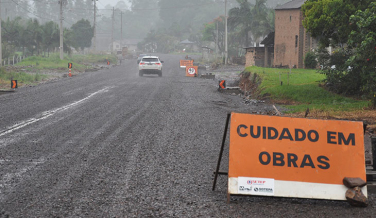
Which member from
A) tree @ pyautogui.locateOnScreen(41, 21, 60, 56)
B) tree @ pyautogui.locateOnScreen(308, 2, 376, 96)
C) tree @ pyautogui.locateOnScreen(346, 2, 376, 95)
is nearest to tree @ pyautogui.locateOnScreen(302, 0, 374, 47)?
tree @ pyautogui.locateOnScreen(308, 2, 376, 96)

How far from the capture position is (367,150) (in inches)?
389

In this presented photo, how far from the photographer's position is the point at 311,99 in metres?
20.8

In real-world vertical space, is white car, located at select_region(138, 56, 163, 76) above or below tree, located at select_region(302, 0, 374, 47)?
below

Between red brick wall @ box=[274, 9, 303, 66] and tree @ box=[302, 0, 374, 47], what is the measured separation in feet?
64.6

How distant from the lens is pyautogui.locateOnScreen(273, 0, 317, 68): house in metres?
39.0

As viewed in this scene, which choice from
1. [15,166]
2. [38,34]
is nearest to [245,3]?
[38,34]

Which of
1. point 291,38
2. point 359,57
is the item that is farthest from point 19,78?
→ point 359,57

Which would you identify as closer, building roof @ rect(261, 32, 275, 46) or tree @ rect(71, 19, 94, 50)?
building roof @ rect(261, 32, 275, 46)

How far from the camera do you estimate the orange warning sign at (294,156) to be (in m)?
6.99

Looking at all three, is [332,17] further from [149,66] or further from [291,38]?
[291,38]

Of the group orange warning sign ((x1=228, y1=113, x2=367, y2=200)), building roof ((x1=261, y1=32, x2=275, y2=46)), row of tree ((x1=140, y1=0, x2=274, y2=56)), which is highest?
row of tree ((x1=140, y1=0, x2=274, y2=56))

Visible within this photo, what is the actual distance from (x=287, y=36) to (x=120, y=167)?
1393 inches

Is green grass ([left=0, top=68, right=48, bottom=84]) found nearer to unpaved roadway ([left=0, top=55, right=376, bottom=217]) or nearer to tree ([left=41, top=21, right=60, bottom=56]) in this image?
unpaved roadway ([left=0, top=55, right=376, bottom=217])

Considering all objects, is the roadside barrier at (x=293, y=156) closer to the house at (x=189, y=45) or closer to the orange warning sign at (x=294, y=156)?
the orange warning sign at (x=294, y=156)
